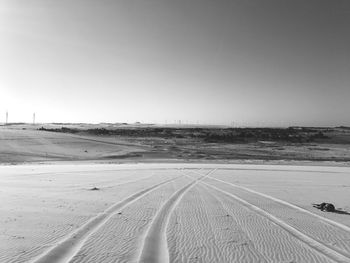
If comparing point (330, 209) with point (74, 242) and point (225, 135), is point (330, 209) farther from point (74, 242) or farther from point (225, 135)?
point (225, 135)

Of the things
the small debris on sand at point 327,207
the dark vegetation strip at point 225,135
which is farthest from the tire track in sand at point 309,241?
the dark vegetation strip at point 225,135

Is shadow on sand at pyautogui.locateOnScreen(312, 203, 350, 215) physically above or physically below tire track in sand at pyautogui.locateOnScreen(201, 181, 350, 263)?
Answer: below

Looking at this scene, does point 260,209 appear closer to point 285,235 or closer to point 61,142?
point 285,235

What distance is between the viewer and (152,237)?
22.5 feet

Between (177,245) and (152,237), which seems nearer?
(177,245)

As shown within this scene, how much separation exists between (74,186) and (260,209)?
8.21 m

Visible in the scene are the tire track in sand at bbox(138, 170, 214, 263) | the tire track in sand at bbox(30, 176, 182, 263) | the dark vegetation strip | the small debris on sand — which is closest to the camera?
the tire track in sand at bbox(30, 176, 182, 263)

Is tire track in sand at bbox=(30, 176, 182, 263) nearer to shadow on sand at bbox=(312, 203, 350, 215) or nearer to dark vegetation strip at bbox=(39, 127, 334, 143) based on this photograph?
shadow on sand at bbox=(312, 203, 350, 215)

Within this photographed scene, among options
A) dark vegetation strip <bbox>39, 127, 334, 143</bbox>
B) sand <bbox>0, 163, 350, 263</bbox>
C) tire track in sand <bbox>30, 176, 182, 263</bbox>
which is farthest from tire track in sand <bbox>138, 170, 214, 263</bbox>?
dark vegetation strip <bbox>39, 127, 334, 143</bbox>

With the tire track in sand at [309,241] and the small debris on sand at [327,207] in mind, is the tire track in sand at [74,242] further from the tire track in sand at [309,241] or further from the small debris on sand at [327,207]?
the small debris on sand at [327,207]

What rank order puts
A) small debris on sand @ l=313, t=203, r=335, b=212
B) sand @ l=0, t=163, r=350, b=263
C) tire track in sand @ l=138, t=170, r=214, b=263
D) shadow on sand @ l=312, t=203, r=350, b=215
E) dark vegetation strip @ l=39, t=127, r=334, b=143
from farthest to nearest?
dark vegetation strip @ l=39, t=127, r=334, b=143 → small debris on sand @ l=313, t=203, r=335, b=212 → shadow on sand @ l=312, t=203, r=350, b=215 → sand @ l=0, t=163, r=350, b=263 → tire track in sand @ l=138, t=170, r=214, b=263

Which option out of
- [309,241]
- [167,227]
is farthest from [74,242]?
[309,241]

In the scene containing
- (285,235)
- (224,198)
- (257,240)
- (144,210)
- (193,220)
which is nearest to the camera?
(257,240)

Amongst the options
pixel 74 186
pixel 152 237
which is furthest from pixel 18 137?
pixel 152 237
